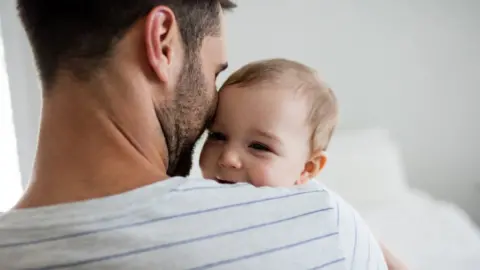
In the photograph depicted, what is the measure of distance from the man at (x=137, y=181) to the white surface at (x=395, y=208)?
62 centimetres

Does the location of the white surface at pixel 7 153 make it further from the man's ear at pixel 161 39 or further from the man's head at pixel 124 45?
the man's ear at pixel 161 39

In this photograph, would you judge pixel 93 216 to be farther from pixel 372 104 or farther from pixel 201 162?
pixel 372 104

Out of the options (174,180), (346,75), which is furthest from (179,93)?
(346,75)

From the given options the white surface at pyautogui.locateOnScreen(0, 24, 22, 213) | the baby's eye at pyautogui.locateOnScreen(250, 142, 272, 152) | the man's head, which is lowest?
the white surface at pyautogui.locateOnScreen(0, 24, 22, 213)

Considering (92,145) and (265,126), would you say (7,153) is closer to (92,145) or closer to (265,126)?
(265,126)

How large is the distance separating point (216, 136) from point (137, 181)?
1.12ft

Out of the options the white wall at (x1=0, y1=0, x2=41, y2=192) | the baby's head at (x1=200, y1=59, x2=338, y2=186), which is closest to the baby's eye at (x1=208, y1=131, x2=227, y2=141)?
the baby's head at (x1=200, y1=59, x2=338, y2=186)

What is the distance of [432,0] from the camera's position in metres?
1.92

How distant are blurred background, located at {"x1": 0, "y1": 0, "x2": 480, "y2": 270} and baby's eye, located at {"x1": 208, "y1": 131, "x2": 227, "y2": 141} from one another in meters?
0.75

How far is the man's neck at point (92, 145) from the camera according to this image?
0.75 metres

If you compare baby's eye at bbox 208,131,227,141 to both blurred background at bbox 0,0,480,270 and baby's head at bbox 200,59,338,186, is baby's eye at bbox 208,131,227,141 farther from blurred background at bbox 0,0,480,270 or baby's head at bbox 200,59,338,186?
blurred background at bbox 0,0,480,270

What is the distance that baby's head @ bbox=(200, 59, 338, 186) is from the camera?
1.05 m

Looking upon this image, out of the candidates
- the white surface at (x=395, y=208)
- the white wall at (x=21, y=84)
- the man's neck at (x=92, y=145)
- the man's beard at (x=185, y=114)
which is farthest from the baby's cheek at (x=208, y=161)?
the white wall at (x=21, y=84)

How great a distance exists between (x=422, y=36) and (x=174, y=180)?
4.54 feet
